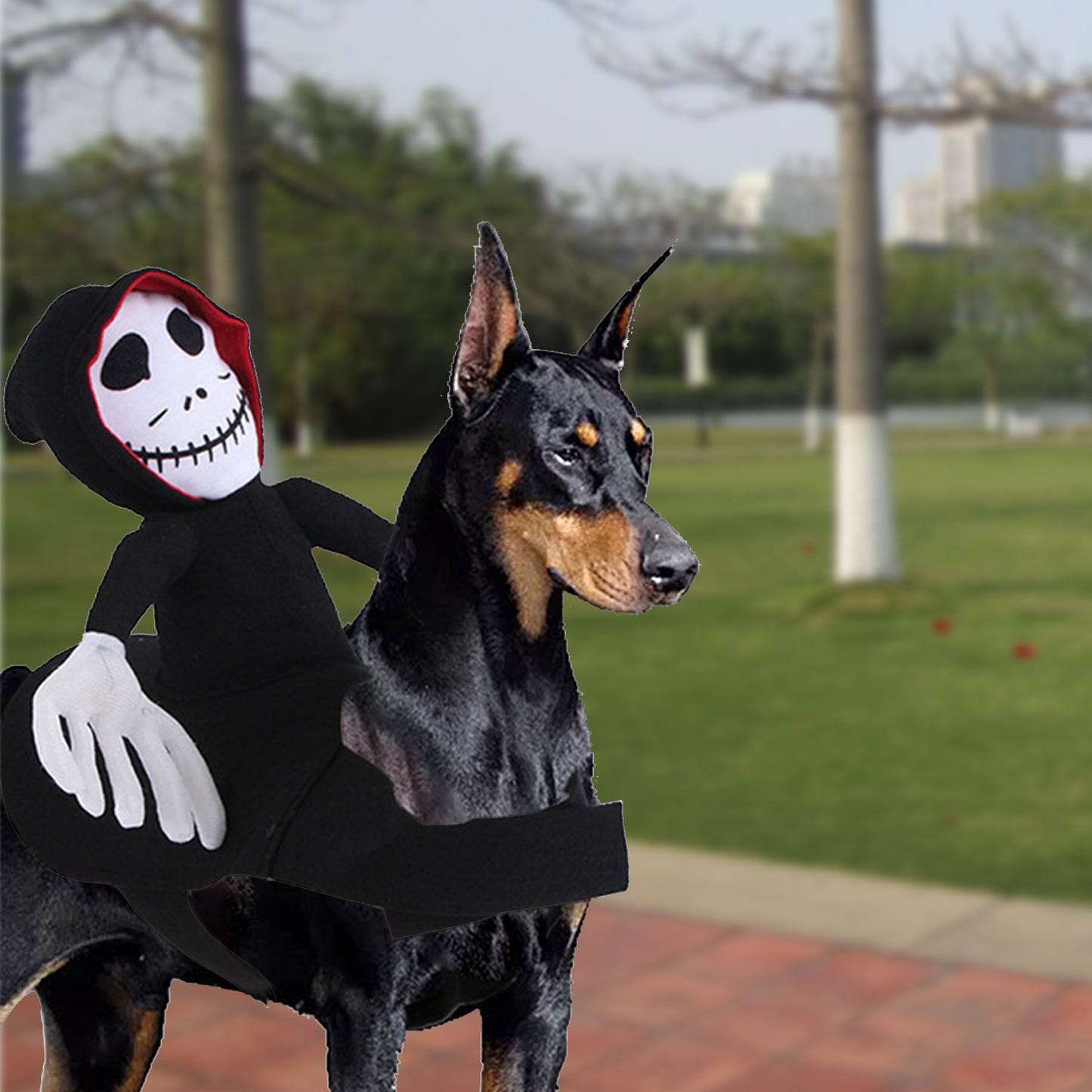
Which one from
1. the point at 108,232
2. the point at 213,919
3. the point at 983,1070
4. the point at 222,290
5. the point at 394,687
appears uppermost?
the point at 108,232

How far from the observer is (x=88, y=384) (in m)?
0.94

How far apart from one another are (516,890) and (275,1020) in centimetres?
284

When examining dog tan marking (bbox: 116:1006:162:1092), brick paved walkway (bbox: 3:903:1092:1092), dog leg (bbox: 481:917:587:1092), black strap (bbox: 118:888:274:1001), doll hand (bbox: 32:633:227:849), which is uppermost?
doll hand (bbox: 32:633:227:849)

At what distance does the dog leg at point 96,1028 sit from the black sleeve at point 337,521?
0.34m

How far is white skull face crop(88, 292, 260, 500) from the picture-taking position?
94 cm

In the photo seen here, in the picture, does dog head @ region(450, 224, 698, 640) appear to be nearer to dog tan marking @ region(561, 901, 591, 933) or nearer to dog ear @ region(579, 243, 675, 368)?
dog ear @ region(579, 243, 675, 368)

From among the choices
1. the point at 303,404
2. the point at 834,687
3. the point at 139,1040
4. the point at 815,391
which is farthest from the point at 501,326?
the point at 815,391

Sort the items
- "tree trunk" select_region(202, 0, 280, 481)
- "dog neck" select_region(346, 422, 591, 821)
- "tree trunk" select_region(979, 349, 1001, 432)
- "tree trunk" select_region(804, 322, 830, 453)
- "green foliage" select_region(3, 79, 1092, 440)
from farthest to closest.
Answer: "tree trunk" select_region(979, 349, 1001, 432) < "tree trunk" select_region(804, 322, 830, 453) < "green foliage" select_region(3, 79, 1092, 440) < "tree trunk" select_region(202, 0, 280, 481) < "dog neck" select_region(346, 422, 591, 821)

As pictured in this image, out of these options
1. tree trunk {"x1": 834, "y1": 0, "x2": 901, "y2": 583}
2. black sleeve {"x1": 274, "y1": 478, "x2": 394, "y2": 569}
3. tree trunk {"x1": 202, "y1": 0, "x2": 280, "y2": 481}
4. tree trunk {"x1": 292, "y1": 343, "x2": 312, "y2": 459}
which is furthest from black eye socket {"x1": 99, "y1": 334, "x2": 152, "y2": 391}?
tree trunk {"x1": 292, "y1": 343, "x2": 312, "y2": 459}

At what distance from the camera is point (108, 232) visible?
30.2ft

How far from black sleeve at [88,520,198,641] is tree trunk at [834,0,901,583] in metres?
8.57

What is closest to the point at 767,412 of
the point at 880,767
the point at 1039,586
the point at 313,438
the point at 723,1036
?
the point at 313,438

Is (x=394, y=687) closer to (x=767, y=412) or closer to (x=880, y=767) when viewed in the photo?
(x=880, y=767)

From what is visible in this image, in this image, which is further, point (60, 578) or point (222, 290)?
point (60, 578)
